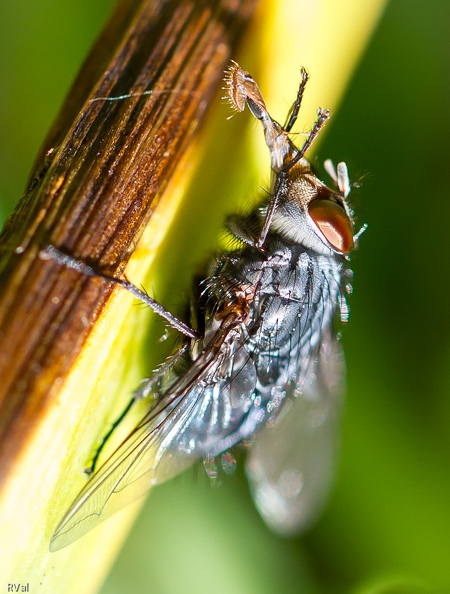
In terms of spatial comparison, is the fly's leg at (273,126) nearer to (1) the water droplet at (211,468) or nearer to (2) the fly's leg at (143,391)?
(2) the fly's leg at (143,391)

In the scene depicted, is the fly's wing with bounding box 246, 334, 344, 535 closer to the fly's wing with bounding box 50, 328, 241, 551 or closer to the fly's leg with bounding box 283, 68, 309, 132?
the fly's wing with bounding box 50, 328, 241, 551

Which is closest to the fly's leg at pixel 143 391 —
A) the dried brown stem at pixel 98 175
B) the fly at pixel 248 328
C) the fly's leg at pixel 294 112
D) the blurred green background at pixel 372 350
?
the fly at pixel 248 328

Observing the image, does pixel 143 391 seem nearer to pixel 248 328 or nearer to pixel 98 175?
pixel 248 328

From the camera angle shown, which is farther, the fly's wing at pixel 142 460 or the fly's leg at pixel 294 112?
the fly's leg at pixel 294 112

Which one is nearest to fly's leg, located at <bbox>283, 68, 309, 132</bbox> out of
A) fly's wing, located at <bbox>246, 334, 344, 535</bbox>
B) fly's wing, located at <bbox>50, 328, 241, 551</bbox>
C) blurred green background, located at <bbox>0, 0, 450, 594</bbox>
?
blurred green background, located at <bbox>0, 0, 450, 594</bbox>

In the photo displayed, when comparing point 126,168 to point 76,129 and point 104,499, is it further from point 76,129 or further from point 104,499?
point 104,499

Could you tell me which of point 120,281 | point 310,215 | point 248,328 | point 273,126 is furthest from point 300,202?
point 120,281
